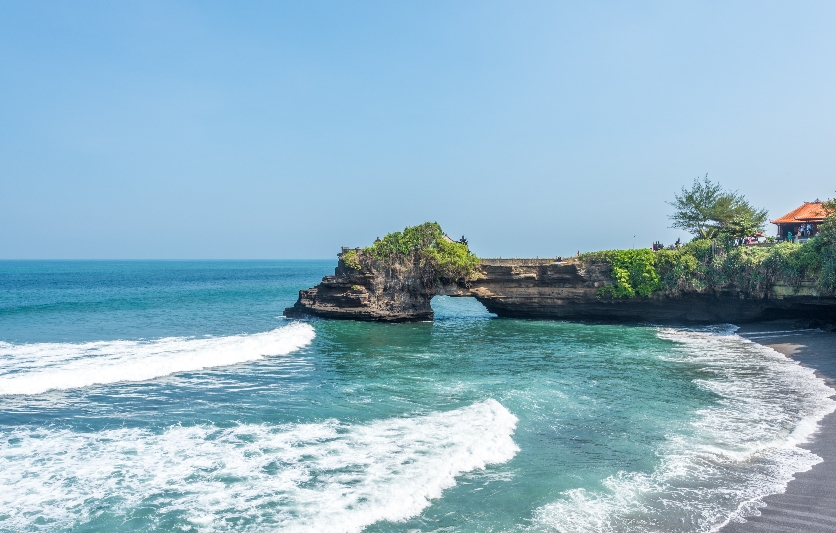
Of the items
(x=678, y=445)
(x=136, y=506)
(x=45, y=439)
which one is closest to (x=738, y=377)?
(x=678, y=445)

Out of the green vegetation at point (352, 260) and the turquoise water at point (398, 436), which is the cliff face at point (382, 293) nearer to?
the green vegetation at point (352, 260)

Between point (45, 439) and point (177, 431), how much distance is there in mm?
3073

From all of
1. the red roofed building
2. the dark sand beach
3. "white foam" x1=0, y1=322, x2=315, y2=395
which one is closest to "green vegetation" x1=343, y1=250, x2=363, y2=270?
"white foam" x1=0, y1=322, x2=315, y2=395

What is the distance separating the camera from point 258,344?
1079 inches

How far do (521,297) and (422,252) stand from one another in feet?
24.4

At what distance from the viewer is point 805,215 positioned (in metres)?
37.2

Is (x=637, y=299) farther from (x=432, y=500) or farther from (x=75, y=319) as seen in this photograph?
(x=75, y=319)

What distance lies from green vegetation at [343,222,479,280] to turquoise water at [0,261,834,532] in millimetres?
11042

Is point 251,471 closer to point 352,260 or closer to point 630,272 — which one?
point 352,260

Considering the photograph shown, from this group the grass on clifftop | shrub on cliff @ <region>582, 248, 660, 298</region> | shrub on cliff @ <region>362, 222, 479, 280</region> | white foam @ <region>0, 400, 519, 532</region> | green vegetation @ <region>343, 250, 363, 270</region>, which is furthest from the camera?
green vegetation @ <region>343, 250, 363, 270</region>

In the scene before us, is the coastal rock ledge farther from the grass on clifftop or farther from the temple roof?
the temple roof

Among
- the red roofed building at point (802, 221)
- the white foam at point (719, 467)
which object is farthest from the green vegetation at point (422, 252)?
the red roofed building at point (802, 221)

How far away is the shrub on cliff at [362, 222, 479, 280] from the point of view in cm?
3659

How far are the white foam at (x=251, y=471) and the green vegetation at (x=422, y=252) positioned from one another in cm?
2199
